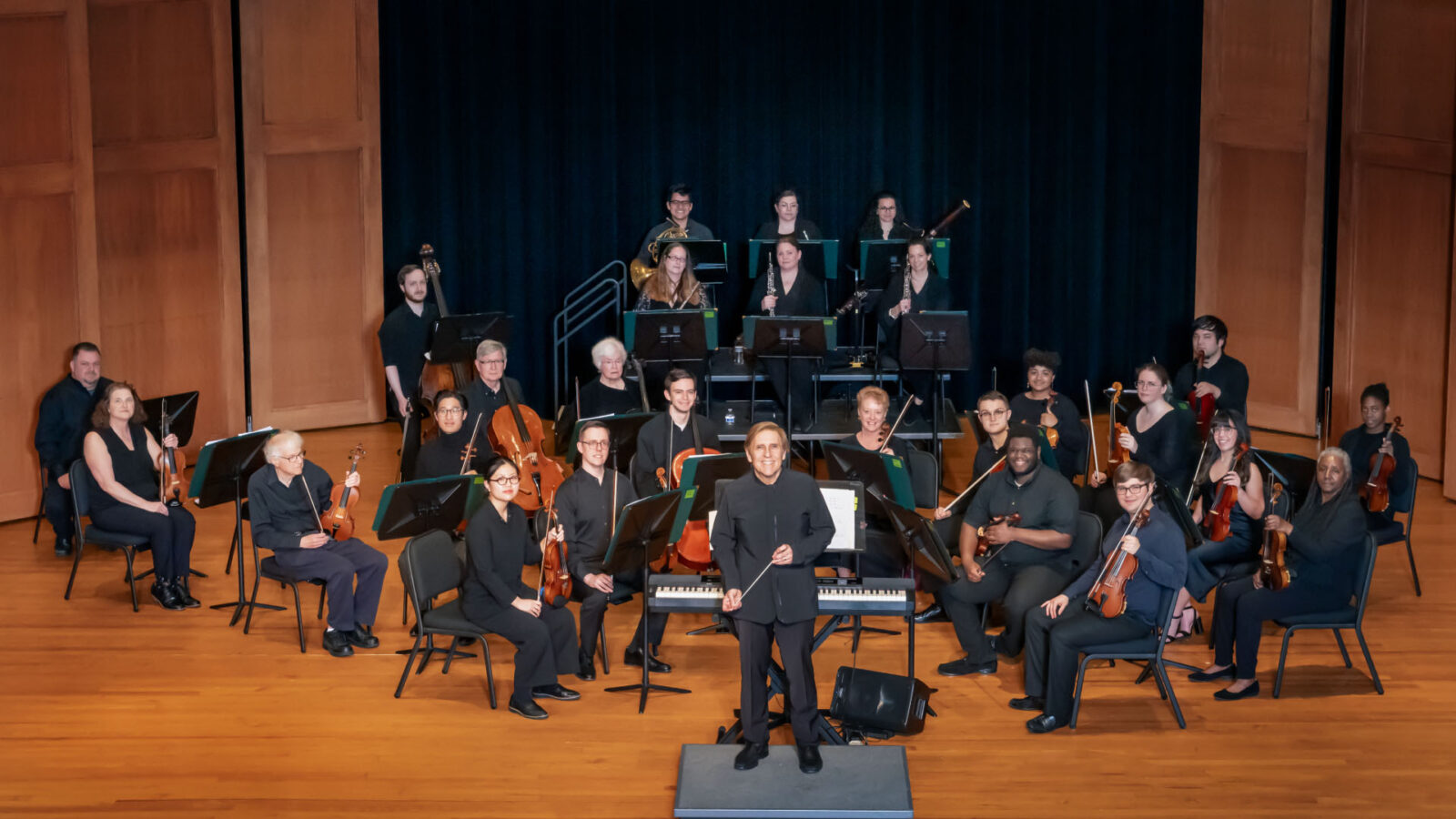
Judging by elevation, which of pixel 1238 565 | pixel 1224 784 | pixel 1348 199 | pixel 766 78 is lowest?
pixel 1224 784

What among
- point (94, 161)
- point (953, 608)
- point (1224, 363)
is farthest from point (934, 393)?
point (94, 161)

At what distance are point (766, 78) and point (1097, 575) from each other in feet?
20.7

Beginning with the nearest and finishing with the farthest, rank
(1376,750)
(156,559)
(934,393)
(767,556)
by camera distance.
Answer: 1. (767,556)
2. (1376,750)
3. (156,559)
4. (934,393)

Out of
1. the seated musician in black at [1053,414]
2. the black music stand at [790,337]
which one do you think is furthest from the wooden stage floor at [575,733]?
the black music stand at [790,337]

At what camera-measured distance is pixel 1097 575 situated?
6.56 m

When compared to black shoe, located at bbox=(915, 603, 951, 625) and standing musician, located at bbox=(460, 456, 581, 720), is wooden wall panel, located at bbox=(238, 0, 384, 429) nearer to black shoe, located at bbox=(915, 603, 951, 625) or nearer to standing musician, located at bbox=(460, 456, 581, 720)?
standing musician, located at bbox=(460, 456, 581, 720)

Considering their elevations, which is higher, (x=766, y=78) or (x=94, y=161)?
(x=766, y=78)

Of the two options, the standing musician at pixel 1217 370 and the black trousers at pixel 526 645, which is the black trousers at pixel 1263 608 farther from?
the black trousers at pixel 526 645

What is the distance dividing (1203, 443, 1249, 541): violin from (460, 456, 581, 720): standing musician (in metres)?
2.97

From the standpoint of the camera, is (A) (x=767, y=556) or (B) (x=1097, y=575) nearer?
(A) (x=767, y=556)

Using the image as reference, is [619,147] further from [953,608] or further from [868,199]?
[953,608]

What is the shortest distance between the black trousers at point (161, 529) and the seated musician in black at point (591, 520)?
2.22 metres

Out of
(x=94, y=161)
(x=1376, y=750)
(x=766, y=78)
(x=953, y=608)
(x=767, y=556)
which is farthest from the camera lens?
(x=766, y=78)

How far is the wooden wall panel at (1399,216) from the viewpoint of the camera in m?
10.0
